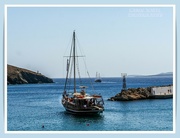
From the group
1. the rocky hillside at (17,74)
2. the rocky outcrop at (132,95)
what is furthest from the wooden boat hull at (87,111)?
the rocky outcrop at (132,95)

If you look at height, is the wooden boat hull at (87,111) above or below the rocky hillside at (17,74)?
below

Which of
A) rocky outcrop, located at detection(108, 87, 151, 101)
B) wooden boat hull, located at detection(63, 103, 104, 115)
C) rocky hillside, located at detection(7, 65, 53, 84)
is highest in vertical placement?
rocky hillside, located at detection(7, 65, 53, 84)

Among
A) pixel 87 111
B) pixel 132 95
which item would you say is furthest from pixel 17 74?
pixel 132 95

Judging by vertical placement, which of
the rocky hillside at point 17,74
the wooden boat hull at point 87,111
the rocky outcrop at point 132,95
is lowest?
the wooden boat hull at point 87,111

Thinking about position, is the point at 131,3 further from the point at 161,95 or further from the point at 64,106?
the point at 161,95

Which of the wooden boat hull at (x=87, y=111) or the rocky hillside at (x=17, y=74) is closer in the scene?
the rocky hillside at (x=17, y=74)

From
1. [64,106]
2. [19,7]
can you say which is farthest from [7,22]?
[64,106]

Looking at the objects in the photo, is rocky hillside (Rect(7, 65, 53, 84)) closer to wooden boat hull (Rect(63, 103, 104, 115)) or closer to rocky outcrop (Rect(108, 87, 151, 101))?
wooden boat hull (Rect(63, 103, 104, 115))

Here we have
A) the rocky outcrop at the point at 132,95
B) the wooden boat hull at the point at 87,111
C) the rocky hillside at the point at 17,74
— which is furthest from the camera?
the rocky outcrop at the point at 132,95

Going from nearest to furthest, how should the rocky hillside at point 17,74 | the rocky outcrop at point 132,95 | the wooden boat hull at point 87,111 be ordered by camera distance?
the rocky hillside at point 17,74 → the wooden boat hull at point 87,111 → the rocky outcrop at point 132,95

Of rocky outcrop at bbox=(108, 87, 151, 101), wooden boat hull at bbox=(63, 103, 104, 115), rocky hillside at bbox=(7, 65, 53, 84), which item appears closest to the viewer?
rocky hillside at bbox=(7, 65, 53, 84)

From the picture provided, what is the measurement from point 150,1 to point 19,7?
3.02 meters

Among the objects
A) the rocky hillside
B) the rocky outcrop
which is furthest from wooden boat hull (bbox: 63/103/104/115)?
the rocky outcrop

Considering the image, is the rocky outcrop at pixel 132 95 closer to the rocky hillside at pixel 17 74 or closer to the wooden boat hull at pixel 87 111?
the rocky hillside at pixel 17 74
